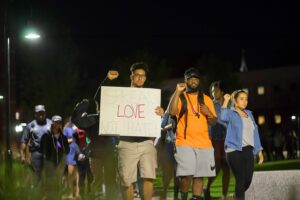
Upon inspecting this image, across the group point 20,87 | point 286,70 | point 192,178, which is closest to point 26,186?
point 192,178

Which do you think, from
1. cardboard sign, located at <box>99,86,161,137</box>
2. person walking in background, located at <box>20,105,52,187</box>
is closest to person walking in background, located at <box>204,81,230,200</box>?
cardboard sign, located at <box>99,86,161,137</box>

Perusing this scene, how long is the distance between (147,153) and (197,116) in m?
0.82

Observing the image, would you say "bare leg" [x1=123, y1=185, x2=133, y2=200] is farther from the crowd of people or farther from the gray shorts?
the gray shorts

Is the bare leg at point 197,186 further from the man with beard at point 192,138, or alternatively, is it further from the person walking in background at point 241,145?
the person walking in background at point 241,145

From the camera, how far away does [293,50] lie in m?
114

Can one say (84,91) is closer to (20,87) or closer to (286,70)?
(20,87)

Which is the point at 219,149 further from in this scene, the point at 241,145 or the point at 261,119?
the point at 261,119

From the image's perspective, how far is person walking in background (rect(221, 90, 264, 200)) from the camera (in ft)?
36.2

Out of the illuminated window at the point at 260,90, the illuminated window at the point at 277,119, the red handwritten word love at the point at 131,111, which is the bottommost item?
the red handwritten word love at the point at 131,111

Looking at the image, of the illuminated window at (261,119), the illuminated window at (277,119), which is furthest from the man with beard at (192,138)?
the illuminated window at (261,119)

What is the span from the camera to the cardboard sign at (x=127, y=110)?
34.1 ft

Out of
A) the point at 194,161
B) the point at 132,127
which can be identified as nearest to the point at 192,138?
the point at 194,161

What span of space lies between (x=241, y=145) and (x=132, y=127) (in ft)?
5.42

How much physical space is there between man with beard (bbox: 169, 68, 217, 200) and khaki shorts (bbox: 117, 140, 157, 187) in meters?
0.38
